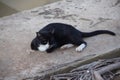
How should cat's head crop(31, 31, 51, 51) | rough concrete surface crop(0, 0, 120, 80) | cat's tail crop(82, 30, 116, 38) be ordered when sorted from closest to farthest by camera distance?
rough concrete surface crop(0, 0, 120, 80) < cat's head crop(31, 31, 51, 51) < cat's tail crop(82, 30, 116, 38)

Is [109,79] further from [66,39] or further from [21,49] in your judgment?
[21,49]

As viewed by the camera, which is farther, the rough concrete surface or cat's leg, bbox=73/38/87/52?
cat's leg, bbox=73/38/87/52

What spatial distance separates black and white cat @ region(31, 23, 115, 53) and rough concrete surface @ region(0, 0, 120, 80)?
0.26ft

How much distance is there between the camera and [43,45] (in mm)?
4473

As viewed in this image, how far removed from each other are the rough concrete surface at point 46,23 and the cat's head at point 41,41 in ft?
0.25

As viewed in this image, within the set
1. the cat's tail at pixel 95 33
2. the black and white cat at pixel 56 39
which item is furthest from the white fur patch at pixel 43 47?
the cat's tail at pixel 95 33

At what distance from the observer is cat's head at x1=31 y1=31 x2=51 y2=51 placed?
14.4 ft

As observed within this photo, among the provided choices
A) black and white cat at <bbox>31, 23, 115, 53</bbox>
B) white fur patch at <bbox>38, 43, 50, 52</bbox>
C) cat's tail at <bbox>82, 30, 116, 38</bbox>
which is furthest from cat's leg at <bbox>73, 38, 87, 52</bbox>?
white fur patch at <bbox>38, 43, 50, 52</bbox>

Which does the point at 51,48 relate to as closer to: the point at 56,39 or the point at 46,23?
the point at 56,39

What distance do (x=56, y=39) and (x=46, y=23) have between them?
0.88 metres

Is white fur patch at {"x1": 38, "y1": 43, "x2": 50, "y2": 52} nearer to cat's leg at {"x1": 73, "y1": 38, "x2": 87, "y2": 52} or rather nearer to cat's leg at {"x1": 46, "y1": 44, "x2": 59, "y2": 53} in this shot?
cat's leg at {"x1": 46, "y1": 44, "x2": 59, "y2": 53}

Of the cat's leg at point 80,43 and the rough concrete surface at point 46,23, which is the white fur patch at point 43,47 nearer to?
the rough concrete surface at point 46,23

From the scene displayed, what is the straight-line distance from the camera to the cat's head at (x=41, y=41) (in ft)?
14.4

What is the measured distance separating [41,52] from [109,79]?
1089mm
